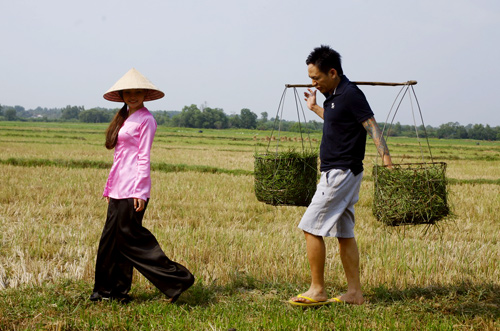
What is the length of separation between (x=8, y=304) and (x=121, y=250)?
0.87 metres

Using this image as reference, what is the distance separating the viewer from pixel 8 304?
333 cm

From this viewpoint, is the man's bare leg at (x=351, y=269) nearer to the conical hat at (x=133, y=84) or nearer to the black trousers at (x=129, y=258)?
the black trousers at (x=129, y=258)

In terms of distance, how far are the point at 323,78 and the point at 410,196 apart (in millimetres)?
1305

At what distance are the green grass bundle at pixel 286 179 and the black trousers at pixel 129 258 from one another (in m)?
1.80

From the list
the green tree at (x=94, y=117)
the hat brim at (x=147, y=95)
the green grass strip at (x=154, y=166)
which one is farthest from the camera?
the green tree at (x=94, y=117)

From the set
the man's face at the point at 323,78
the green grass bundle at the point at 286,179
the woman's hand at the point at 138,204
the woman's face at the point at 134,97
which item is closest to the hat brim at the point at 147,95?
the woman's face at the point at 134,97

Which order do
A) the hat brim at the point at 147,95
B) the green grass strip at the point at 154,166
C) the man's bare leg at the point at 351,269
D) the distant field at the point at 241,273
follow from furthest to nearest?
1. the green grass strip at the point at 154,166
2. the hat brim at the point at 147,95
3. the man's bare leg at the point at 351,269
4. the distant field at the point at 241,273

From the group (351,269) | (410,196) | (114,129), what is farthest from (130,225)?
(410,196)

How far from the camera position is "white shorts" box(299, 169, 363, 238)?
134 inches

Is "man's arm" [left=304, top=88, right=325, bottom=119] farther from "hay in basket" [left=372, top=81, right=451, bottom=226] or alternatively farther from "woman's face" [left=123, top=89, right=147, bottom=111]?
"woman's face" [left=123, top=89, right=147, bottom=111]

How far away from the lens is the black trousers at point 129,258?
3.49 metres

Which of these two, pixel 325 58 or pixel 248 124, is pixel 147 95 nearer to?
pixel 325 58

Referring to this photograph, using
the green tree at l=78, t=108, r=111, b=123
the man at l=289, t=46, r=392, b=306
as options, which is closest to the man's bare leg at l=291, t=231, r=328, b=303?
the man at l=289, t=46, r=392, b=306

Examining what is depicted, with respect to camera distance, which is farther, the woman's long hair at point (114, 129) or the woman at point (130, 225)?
the woman's long hair at point (114, 129)
